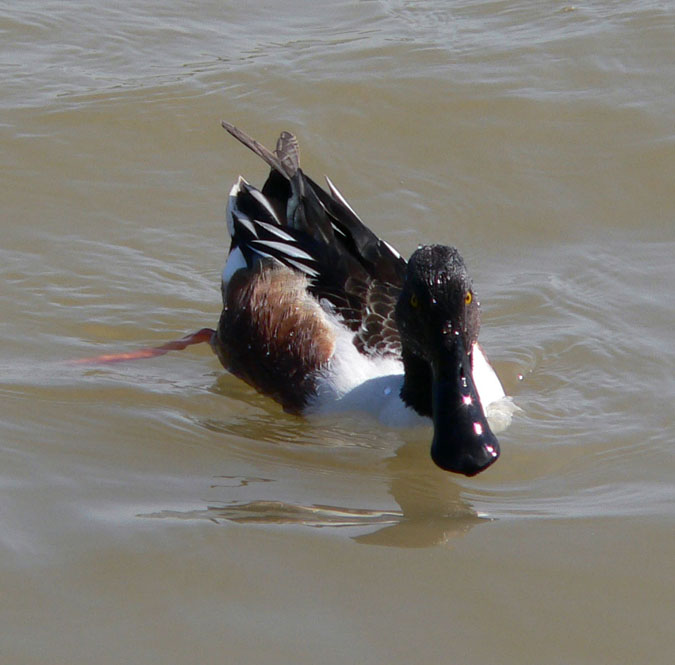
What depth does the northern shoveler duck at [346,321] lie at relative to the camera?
554 cm

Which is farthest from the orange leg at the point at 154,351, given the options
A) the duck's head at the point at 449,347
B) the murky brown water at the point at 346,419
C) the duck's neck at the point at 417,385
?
the duck's head at the point at 449,347

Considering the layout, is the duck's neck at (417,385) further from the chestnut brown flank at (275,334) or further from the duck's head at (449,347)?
the chestnut brown flank at (275,334)

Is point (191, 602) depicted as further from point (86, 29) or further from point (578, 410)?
point (86, 29)

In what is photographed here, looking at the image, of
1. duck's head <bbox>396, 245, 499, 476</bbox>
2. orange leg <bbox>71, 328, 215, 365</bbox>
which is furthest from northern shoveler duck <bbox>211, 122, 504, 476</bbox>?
orange leg <bbox>71, 328, 215, 365</bbox>

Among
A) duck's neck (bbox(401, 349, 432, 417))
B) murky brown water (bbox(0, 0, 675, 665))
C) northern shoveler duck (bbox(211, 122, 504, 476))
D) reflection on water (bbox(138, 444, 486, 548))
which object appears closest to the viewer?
murky brown water (bbox(0, 0, 675, 665))

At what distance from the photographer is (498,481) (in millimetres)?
5582

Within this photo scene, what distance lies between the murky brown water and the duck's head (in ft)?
0.84

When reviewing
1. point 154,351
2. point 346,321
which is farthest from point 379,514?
point 154,351

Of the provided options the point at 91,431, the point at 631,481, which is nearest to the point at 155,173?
the point at 91,431

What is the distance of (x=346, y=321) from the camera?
21.2 feet

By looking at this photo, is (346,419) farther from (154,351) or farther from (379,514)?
(154,351)

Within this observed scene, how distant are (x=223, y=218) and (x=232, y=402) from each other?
2.35 meters

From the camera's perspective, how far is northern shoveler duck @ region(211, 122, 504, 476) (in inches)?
218

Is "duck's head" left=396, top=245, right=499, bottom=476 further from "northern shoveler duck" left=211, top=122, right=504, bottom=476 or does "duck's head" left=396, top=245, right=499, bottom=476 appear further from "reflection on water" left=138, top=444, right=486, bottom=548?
"reflection on water" left=138, top=444, right=486, bottom=548
